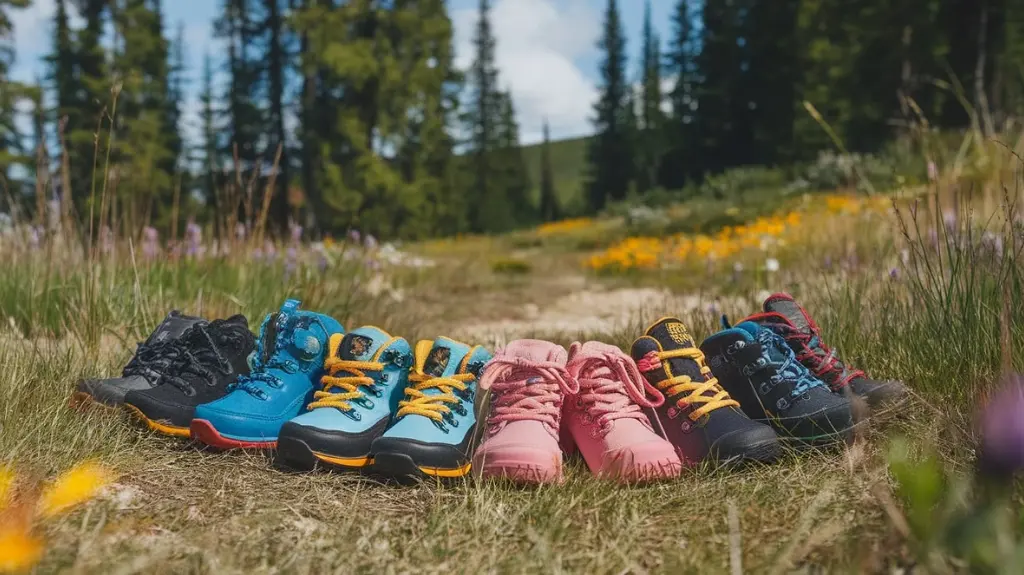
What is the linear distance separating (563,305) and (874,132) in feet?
81.8

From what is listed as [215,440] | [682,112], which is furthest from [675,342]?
[682,112]

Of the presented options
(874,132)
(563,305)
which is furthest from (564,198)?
(563,305)

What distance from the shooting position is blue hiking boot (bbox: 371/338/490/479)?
6.09ft

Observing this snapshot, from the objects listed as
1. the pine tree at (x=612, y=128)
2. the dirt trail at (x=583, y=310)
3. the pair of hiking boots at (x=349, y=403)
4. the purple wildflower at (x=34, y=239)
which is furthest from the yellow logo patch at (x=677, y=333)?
the pine tree at (x=612, y=128)

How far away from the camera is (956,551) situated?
1022 mm

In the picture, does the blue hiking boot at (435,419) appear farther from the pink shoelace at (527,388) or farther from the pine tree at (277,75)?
the pine tree at (277,75)

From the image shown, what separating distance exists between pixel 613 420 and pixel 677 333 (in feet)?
1.29

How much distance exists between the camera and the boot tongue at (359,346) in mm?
2221

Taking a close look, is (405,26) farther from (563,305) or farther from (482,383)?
(482,383)

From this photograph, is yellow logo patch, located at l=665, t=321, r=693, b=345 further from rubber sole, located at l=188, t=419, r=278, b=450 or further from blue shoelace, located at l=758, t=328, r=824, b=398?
rubber sole, located at l=188, t=419, r=278, b=450

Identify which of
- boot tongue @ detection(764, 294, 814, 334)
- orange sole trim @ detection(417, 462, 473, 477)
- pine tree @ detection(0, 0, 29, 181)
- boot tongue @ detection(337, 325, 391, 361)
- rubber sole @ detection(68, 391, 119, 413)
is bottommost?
orange sole trim @ detection(417, 462, 473, 477)

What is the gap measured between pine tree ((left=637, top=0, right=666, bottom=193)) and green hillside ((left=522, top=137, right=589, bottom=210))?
17944mm

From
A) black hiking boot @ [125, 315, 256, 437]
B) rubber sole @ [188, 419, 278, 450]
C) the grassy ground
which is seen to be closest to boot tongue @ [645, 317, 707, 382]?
the grassy ground

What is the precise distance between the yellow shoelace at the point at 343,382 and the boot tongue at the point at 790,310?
4.47ft
